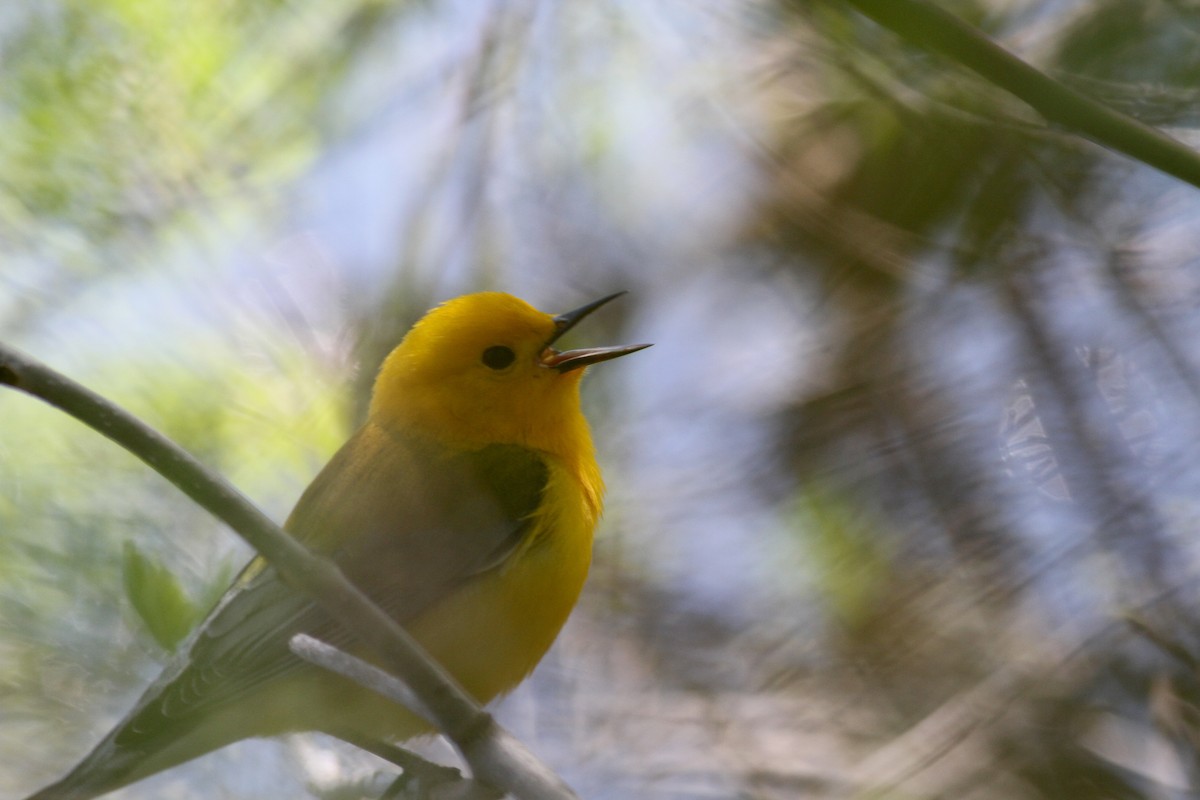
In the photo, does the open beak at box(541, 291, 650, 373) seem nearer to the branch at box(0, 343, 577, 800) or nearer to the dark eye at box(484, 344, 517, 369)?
the dark eye at box(484, 344, 517, 369)

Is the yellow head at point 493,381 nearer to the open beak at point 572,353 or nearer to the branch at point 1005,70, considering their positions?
the open beak at point 572,353

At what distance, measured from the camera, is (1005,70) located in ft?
6.84

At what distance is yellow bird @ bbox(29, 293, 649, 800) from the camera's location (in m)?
3.33

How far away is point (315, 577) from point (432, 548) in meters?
1.52

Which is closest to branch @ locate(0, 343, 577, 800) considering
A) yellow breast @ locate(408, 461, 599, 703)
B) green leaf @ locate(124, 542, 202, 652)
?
green leaf @ locate(124, 542, 202, 652)

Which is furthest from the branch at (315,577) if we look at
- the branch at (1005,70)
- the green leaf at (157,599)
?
the branch at (1005,70)

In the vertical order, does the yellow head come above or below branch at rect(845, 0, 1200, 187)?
below

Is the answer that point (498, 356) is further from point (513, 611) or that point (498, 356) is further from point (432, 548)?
point (513, 611)

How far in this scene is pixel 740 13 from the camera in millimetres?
4766

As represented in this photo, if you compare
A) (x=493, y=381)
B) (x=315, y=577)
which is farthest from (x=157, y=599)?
(x=493, y=381)

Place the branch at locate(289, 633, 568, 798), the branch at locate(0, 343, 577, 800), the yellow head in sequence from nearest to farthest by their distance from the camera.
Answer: the branch at locate(0, 343, 577, 800) → the branch at locate(289, 633, 568, 798) → the yellow head

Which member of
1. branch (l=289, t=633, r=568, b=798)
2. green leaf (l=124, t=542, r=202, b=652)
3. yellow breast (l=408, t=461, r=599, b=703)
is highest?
green leaf (l=124, t=542, r=202, b=652)

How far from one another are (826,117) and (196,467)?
3.40 metres

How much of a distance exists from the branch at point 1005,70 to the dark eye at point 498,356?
90.7 inches
